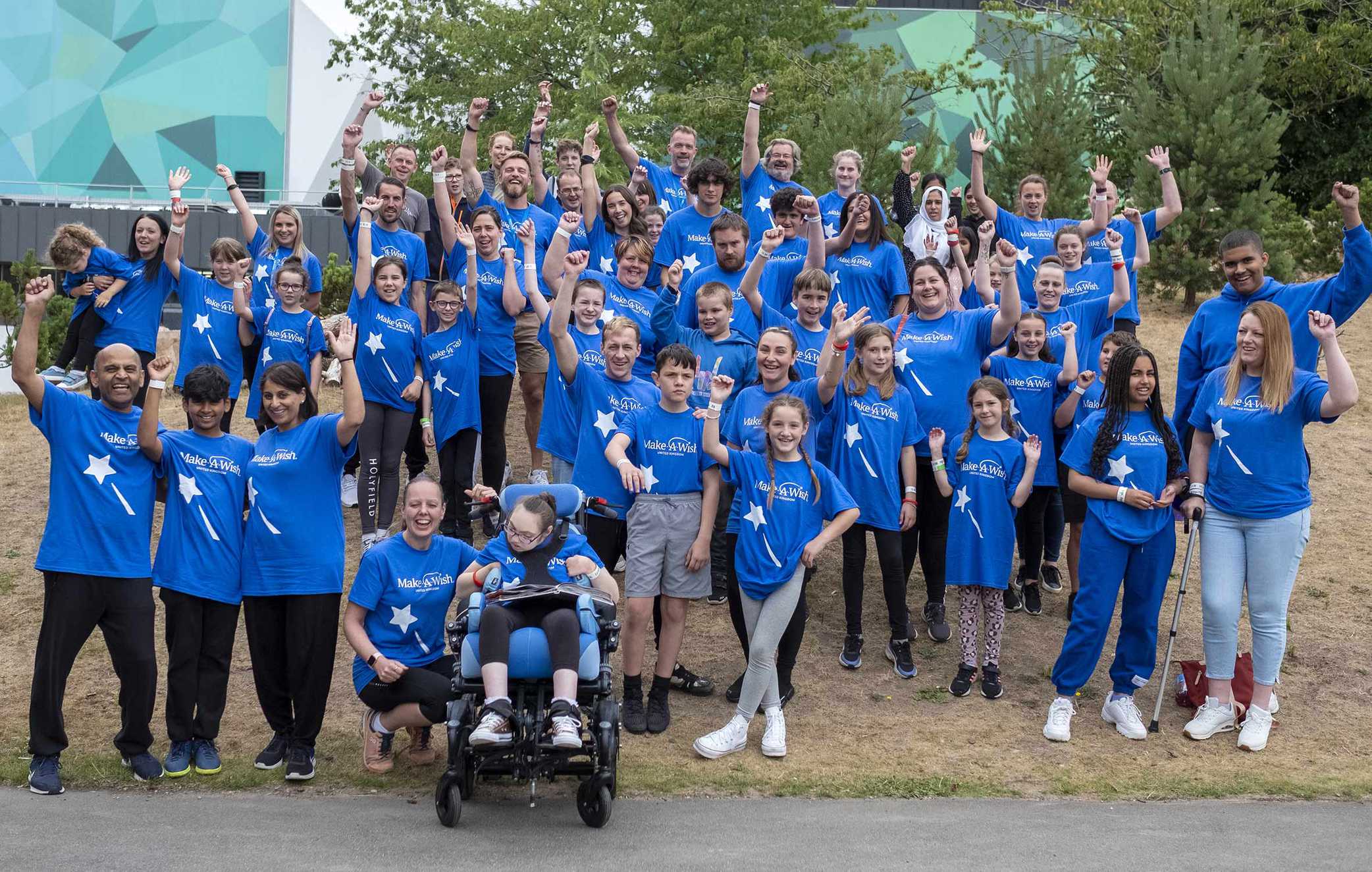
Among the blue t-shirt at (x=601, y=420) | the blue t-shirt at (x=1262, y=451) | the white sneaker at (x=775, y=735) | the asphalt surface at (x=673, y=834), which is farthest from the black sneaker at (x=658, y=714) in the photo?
the blue t-shirt at (x=1262, y=451)

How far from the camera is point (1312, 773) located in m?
6.49

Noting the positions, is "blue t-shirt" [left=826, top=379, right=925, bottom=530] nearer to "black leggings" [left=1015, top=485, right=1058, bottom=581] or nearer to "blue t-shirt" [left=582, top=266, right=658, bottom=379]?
"black leggings" [left=1015, top=485, right=1058, bottom=581]

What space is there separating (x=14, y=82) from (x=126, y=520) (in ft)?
120

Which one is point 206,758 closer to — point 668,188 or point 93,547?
point 93,547

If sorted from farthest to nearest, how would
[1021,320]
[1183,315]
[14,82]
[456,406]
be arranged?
1. [14,82]
2. [1183,315]
3. [456,406]
4. [1021,320]

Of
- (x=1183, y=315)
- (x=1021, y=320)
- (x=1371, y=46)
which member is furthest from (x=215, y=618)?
(x=1371, y=46)

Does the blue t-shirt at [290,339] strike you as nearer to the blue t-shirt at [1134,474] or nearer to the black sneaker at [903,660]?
the black sneaker at [903,660]

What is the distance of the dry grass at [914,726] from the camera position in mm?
6234

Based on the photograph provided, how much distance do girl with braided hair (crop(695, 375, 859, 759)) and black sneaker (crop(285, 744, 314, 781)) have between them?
5.98 ft

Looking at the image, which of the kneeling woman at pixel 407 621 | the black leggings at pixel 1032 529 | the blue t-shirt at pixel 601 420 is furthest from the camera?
the black leggings at pixel 1032 529

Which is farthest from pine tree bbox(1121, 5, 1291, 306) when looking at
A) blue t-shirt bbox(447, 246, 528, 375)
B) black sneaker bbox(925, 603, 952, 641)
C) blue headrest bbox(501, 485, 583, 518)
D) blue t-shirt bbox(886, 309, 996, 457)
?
blue headrest bbox(501, 485, 583, 518)

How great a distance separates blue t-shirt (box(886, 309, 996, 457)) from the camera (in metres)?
8.05

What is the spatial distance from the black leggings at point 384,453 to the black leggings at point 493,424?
23.0 inches

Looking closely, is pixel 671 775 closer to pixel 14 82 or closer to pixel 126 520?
pixel 126 520
